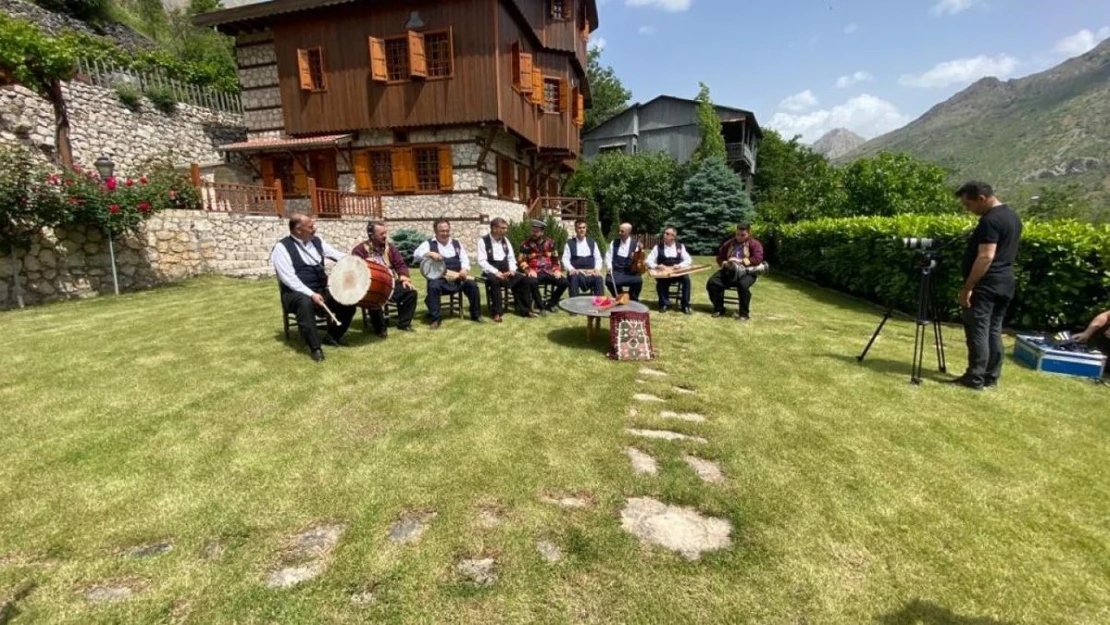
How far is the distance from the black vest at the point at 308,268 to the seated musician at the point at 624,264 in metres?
3.83

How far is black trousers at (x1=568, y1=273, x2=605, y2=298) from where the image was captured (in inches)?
283

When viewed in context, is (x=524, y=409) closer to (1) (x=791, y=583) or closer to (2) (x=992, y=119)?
(1) (x=791, y=583)

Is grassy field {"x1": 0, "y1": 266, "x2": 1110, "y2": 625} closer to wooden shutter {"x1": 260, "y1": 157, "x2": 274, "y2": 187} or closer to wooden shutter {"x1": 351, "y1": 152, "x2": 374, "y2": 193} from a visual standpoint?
wooden shutter {"x1": 351, "y1": 152, "x2": 374, "y2": 193}

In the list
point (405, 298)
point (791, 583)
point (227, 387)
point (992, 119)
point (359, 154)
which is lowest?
point (791, 583)

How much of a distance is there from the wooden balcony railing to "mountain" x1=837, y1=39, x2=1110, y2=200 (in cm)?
2301

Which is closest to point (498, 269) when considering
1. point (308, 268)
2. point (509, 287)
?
point (509, 287)

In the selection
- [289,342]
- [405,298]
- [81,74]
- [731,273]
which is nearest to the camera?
[289,342]

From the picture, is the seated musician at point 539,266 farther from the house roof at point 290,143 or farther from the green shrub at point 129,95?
the green shrub at point 129,95

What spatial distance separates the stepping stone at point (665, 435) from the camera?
3.36m

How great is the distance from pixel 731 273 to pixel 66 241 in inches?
445

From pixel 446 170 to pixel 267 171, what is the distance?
6.30 m

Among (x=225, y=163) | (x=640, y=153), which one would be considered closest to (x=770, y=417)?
(x=225, y=163)

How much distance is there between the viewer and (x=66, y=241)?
27.7 feet

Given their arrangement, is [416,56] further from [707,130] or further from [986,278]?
[707,130]
